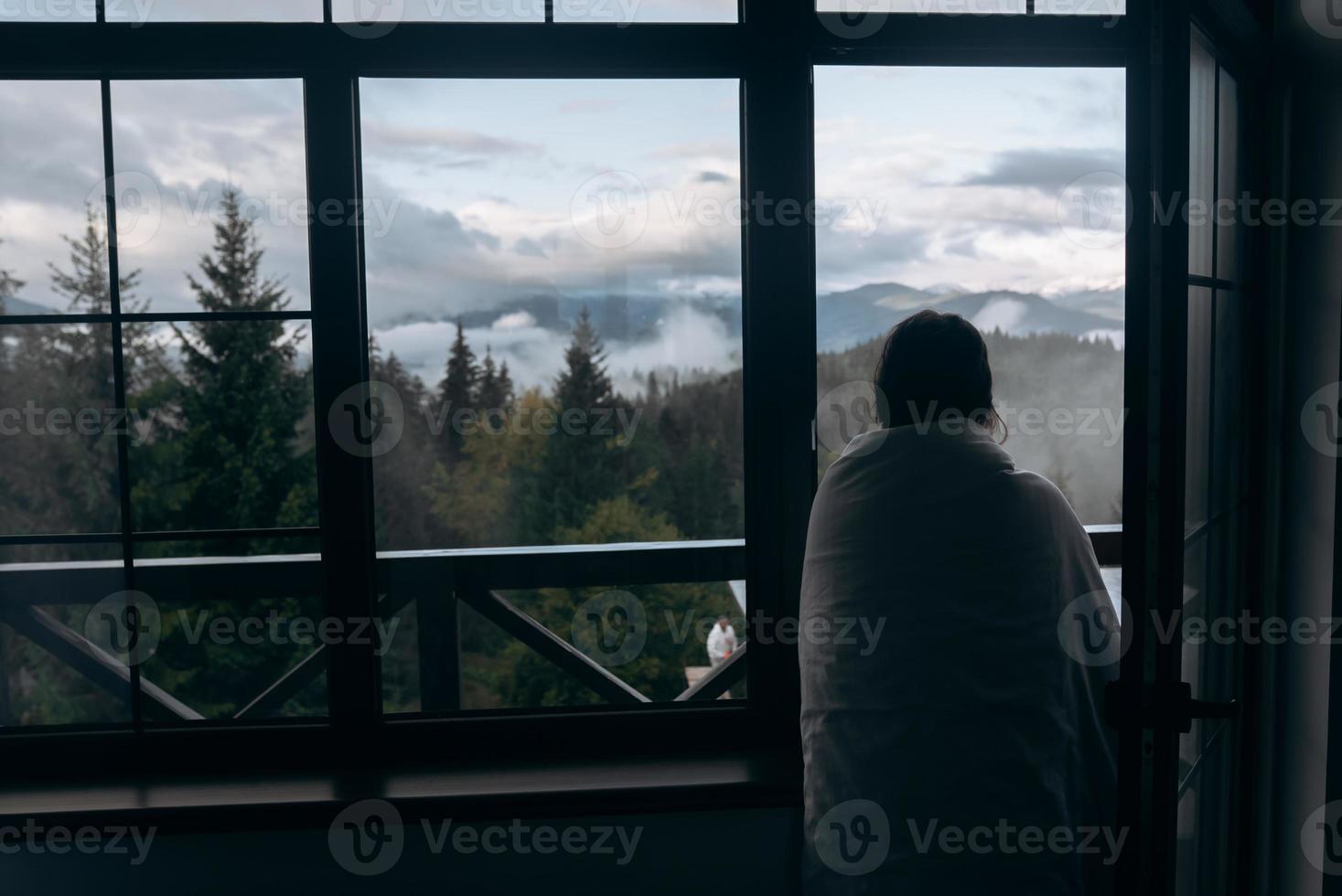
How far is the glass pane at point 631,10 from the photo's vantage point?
1673mm

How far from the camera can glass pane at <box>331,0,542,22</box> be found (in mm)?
1632

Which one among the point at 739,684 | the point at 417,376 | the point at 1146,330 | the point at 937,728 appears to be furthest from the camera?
the point at 739,684

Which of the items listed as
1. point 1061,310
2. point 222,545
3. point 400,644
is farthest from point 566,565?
point 1061,310

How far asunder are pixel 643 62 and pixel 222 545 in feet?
4.24

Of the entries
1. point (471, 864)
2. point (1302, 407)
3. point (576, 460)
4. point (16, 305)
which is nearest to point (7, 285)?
point (16, 305)

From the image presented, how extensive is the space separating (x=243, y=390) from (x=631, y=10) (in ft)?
3.50

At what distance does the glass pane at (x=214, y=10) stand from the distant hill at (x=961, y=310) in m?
1.14

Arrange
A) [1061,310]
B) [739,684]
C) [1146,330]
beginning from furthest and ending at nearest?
1. [739,684]
2. [1061,310]
3. [1146,330]

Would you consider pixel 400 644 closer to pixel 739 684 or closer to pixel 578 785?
pixel 578 785

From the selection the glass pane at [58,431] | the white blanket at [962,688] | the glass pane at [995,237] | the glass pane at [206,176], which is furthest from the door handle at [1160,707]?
the glass pane at [58,431]

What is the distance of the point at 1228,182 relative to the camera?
56.7 inches

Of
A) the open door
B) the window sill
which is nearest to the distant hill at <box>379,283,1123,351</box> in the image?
the open door

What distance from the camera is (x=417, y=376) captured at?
5.89 ft

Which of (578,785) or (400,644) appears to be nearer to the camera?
(578,785)
